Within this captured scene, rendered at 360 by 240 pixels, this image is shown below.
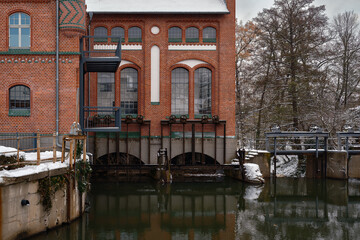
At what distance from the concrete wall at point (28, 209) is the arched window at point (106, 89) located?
423 inches

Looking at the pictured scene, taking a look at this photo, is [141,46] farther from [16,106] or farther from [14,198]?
[14,198]

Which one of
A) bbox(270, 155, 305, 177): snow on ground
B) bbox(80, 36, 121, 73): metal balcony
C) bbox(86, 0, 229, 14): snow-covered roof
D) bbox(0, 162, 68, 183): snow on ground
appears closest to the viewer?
bbox(0, 162, 68, 183): snow on ground

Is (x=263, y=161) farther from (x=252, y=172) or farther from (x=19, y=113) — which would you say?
(x=19, y=113)

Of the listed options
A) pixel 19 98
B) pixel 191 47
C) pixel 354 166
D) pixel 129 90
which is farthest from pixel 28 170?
pixel 354 166

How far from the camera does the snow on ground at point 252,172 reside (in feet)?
61.7

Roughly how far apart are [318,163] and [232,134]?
5.62 meters

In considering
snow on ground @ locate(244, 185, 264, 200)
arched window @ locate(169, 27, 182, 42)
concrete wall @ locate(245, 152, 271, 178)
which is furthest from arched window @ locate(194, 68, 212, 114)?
snow on ground @ locate(244, 185, 264, 200)

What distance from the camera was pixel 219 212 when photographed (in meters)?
13.5

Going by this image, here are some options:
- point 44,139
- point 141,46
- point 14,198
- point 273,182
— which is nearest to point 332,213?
point 273,182

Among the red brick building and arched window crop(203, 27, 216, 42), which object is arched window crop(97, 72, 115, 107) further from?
arched window crop(203, 27, 216, 42)

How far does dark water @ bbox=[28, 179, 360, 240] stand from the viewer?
419 inches

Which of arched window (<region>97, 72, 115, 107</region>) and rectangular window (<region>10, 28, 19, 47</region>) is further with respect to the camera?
arched window (<region>97, 72, 115, 107</region>)

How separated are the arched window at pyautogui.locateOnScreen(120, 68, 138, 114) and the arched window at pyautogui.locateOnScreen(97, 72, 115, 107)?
570 millimetres

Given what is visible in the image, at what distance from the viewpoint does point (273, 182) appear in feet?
65.1
